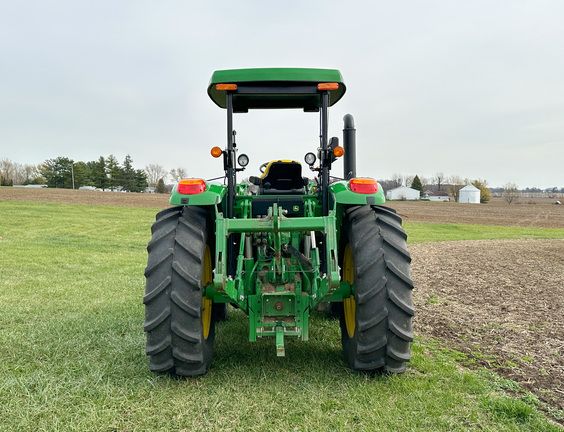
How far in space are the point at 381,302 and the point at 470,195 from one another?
77.9 m

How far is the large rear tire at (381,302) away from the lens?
3.46m

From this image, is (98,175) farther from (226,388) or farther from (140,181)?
(226,388)

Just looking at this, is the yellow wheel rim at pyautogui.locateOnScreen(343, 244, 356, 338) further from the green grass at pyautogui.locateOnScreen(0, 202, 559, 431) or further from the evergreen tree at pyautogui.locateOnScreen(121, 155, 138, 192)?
the evergreen tree at pyautogui.locateOnScreen(121, 155, 138, 192)

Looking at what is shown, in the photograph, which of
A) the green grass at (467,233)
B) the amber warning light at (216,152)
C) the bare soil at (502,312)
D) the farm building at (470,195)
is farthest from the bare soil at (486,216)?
the farm building at (470,195)

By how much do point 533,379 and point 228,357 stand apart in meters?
2.62

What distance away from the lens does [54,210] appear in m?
25.7

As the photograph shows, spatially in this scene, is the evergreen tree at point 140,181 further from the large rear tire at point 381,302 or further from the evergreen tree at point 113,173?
the large rear tire at point 381,302

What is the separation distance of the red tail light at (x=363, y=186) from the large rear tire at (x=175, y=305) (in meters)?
1.35

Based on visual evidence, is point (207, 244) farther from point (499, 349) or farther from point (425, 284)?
point (425, 284)

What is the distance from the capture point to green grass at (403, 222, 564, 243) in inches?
760

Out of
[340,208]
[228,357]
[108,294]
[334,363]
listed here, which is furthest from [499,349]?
[108,294]

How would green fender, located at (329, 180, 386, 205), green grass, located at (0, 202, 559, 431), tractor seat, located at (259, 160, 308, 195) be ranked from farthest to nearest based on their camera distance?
tractor seat, located at (259, 160, 308, 195) → green fender, located at (329, 180, 386, 205) → green grass, located at (0, 202, 559, 431)

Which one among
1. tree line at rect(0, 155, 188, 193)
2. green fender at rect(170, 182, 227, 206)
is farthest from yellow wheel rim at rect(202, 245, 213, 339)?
tree line at rect(0, 155, 188, 193)

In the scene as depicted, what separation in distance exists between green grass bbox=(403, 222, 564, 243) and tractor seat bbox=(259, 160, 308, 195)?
46.7 ft
